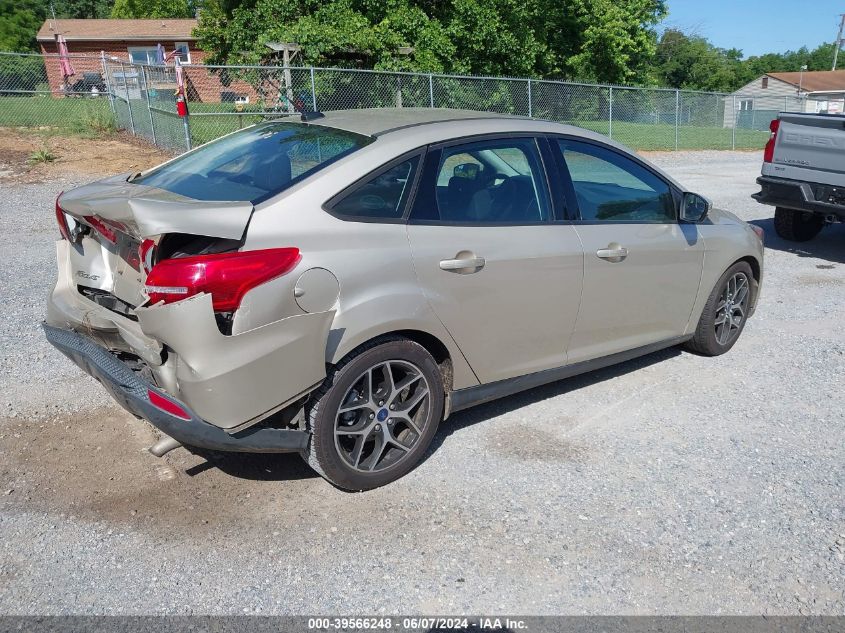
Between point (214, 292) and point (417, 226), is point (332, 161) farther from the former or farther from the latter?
point (214, 292)

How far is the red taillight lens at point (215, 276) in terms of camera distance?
2945 millimetres

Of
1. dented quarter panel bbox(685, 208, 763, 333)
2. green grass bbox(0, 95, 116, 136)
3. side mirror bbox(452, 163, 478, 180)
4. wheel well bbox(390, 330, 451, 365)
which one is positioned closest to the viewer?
wheel well bbox(390, 330, 451, 365)

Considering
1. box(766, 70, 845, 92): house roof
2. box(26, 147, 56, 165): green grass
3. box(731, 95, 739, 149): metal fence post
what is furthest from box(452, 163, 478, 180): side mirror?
box(766, 70, 845, 92): house roof

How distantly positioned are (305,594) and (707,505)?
6.42ft

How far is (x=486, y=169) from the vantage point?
157 inches

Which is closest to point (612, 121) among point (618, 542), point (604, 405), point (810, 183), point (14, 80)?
point (810, 183)

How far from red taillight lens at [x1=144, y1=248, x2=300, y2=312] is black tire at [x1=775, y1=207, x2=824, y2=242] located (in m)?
8.23

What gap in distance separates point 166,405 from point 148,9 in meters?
71.8

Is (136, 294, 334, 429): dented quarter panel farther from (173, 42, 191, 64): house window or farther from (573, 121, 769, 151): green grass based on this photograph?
(173, 42, 191, 64): house window

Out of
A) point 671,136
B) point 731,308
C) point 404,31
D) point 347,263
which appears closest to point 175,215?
point 347,263

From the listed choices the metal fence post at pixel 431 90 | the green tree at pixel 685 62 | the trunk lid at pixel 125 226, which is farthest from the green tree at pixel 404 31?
the green tree at pixel 685 62

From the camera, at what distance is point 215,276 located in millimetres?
2943

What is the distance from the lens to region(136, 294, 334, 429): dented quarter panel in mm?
2930

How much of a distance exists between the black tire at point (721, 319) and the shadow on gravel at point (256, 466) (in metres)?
3.05
